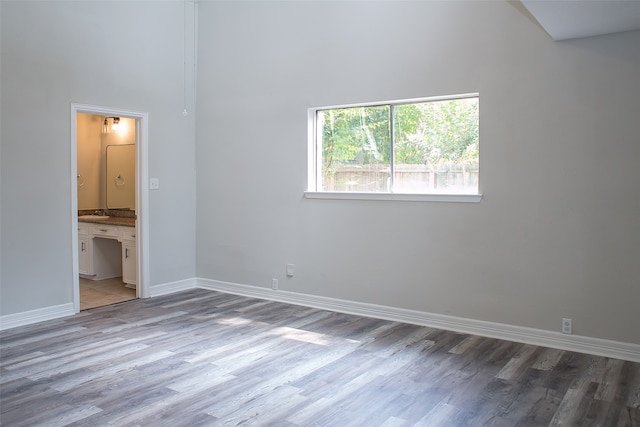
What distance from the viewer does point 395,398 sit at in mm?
3117

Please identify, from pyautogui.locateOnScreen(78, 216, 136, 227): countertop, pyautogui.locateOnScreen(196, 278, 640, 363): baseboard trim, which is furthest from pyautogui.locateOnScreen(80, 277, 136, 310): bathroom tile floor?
pyautogui.locateOnScreen(196, 278, 640, 363): baseboard trim

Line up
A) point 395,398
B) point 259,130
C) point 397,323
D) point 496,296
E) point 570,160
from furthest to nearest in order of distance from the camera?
point 259,130 < point 397,323 < point 496,296 < point 570,160 < point 395,398

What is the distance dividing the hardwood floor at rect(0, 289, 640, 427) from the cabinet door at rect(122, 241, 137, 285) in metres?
1.17

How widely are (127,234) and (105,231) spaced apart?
480mm

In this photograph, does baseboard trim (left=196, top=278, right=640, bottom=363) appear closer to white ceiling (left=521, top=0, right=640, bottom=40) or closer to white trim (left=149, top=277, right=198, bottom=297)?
white trim (left=149, top=277, right=198, bottom=297)

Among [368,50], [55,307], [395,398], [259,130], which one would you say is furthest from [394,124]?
[55,307]

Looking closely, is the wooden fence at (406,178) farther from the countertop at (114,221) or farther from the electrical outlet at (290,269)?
the countertop at (114,221)

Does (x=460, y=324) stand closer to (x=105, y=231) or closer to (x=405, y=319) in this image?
(x=405, y=319)

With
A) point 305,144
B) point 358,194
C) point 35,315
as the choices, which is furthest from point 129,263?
point 358,194

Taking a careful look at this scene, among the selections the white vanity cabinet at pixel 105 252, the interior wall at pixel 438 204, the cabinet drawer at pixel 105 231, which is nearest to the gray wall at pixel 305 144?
the interior wall at pixel 438 204

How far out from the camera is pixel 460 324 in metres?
4.46

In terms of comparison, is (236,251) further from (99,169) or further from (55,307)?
(99,169)

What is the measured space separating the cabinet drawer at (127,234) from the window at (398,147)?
2.14 metres

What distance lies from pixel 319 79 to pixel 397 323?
241cm
